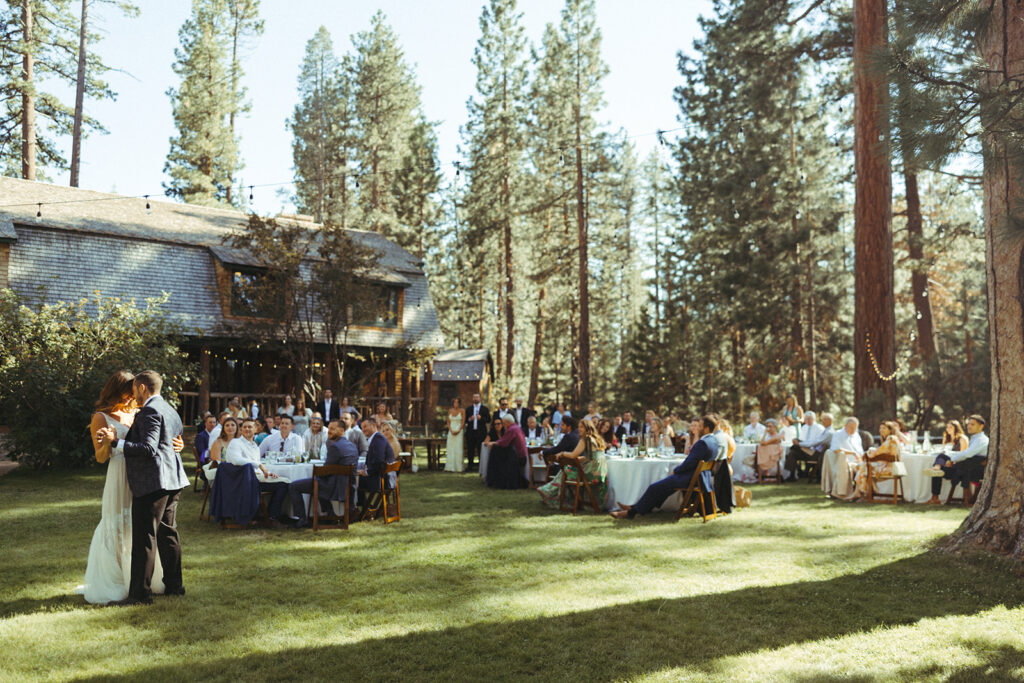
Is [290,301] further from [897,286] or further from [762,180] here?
[897,286]

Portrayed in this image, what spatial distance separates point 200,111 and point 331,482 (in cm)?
2956

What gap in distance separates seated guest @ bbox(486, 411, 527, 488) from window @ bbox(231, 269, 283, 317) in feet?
28.4

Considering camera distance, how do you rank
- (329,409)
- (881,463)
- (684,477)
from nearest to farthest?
(684,477) < (881,463) < (329,409)

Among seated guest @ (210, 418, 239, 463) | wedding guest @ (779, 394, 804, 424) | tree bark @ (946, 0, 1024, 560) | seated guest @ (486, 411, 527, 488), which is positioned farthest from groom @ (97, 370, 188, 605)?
wedding guest @ (779, 394, 804, 424)

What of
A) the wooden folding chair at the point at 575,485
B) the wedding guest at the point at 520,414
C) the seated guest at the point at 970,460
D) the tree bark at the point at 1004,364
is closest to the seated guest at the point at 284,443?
the wooden folding chair at the point at 575,485

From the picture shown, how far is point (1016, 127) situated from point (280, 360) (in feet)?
72.2

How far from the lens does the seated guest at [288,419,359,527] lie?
31.1ft

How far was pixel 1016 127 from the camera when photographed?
554 centimetres

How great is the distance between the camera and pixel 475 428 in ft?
55.7

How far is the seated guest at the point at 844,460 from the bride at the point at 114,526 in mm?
10107

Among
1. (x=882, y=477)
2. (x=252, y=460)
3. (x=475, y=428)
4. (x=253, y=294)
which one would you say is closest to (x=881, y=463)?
(x=882, y=477)

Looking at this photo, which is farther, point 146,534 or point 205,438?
point 205,438

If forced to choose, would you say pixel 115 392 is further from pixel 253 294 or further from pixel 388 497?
pixel 253 294

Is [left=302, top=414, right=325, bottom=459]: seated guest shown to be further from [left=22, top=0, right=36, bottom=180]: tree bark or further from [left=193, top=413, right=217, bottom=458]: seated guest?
[left=22, top=0, right=36, bottom=180]: tree bark
